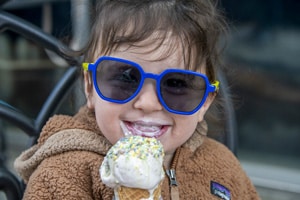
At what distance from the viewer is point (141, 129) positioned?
1.06m

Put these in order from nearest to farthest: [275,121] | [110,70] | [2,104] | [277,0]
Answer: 1. [110,70]
2. [2,104]
3. [277,0]
4. [275,121]

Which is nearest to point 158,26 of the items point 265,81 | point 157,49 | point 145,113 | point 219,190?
point 157,49

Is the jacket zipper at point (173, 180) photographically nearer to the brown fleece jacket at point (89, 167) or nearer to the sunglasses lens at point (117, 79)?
the brown fleece jacket at point (89, 167)

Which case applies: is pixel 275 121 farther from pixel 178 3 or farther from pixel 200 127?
pixel 178 3

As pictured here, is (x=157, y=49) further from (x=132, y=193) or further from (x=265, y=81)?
(x=265, y=81)

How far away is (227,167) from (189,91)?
0.31 meters

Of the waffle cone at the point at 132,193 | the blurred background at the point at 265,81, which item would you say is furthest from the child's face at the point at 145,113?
the blurred background at the point at 265,81

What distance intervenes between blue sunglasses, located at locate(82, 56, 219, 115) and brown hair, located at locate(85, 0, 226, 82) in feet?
0.13

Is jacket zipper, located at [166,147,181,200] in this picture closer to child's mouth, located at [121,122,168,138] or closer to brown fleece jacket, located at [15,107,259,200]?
brown fleece jacket, located at [15,107,259,200]

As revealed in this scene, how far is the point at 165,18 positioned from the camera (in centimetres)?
108

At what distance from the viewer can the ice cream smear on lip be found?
36.5 inches

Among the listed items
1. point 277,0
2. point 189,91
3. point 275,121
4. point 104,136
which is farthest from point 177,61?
point 275,121

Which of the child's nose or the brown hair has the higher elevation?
the brown hair

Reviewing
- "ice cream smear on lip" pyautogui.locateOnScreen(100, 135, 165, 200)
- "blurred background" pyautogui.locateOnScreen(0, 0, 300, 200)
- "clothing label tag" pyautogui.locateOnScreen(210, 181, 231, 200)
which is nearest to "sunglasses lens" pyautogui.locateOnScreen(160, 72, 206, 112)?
"ice cream smear on lip" pyautogui.locateOnScreen(100, 135, 165, 200)
